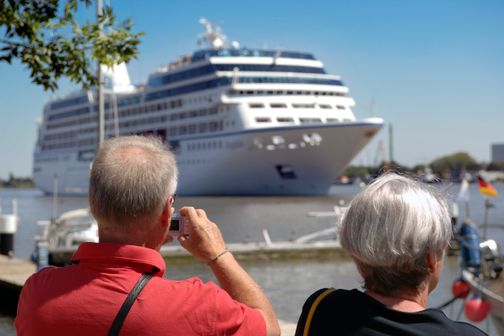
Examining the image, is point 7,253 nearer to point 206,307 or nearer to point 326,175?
point 206,307

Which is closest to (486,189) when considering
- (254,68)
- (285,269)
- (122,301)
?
(285,269)

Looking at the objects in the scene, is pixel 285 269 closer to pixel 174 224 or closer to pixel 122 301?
pixel 174 224

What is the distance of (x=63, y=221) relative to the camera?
1825 cm

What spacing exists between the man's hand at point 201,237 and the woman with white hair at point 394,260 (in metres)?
0.36

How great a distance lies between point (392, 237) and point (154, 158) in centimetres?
64

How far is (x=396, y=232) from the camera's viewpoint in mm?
1840

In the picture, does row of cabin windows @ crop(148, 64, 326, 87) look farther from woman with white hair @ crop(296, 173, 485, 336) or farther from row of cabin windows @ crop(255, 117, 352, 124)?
woman with white hair @ crop(296, 173, 485, 336)

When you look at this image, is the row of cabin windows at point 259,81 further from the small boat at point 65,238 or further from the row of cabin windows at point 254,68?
the small boat at point 65,238

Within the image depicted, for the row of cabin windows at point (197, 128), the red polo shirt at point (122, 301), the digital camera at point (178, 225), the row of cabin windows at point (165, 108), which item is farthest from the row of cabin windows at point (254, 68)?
the red polo shirt at point (122, 301)

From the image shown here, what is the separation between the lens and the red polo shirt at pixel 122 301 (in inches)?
75.6

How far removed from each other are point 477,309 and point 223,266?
9.15 meters

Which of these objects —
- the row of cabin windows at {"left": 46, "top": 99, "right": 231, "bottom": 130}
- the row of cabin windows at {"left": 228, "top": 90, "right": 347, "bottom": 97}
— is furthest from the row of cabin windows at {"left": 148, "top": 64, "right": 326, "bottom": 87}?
the row of cabin windows at {"left": 46, "top": 99, "right": 231, "bottom": 130}

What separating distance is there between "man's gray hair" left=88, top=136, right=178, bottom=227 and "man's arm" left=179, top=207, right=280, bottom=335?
13 cm

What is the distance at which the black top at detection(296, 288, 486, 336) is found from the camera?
1.79 metres
